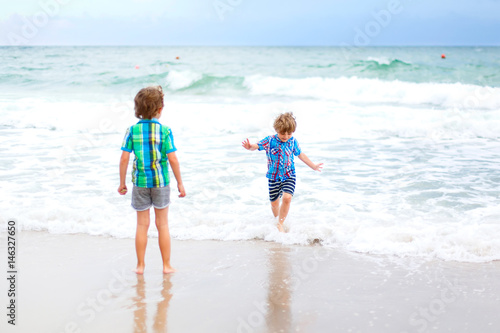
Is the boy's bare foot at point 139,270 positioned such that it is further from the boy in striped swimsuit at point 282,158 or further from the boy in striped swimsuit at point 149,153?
the boy in striped swimsuit at point 282,158

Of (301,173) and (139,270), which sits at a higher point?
(301,173)

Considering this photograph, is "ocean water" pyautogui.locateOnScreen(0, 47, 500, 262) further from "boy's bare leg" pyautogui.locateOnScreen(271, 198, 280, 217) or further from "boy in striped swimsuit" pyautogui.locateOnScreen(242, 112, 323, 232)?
"boy in striped swimsuit" pyautogui.locateOnScreen(242, 112, 323, 232)

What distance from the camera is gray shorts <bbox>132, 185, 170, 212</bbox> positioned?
153 inches

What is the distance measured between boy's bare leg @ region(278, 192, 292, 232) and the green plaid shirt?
1.65 meters

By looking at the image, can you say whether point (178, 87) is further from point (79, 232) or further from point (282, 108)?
point (79, 232)

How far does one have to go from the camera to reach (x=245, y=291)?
373cm

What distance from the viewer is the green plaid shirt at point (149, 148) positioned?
12.3 ft

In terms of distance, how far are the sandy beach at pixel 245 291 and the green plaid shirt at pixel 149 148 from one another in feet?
2.75

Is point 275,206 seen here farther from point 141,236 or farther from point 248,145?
point 141,236

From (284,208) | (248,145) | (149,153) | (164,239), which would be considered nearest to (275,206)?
(284,208)

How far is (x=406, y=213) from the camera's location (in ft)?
18.8

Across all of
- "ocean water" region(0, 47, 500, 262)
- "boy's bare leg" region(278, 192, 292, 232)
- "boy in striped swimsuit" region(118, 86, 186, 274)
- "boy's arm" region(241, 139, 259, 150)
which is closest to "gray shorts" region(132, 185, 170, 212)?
"boy in striped swimsuit" region(118, 86, 186, 274)

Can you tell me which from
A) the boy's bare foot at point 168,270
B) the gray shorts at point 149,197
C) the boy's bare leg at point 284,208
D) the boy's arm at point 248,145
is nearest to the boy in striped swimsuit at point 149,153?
the gray shorts at point 149,197

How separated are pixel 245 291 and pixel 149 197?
1.07 meters
